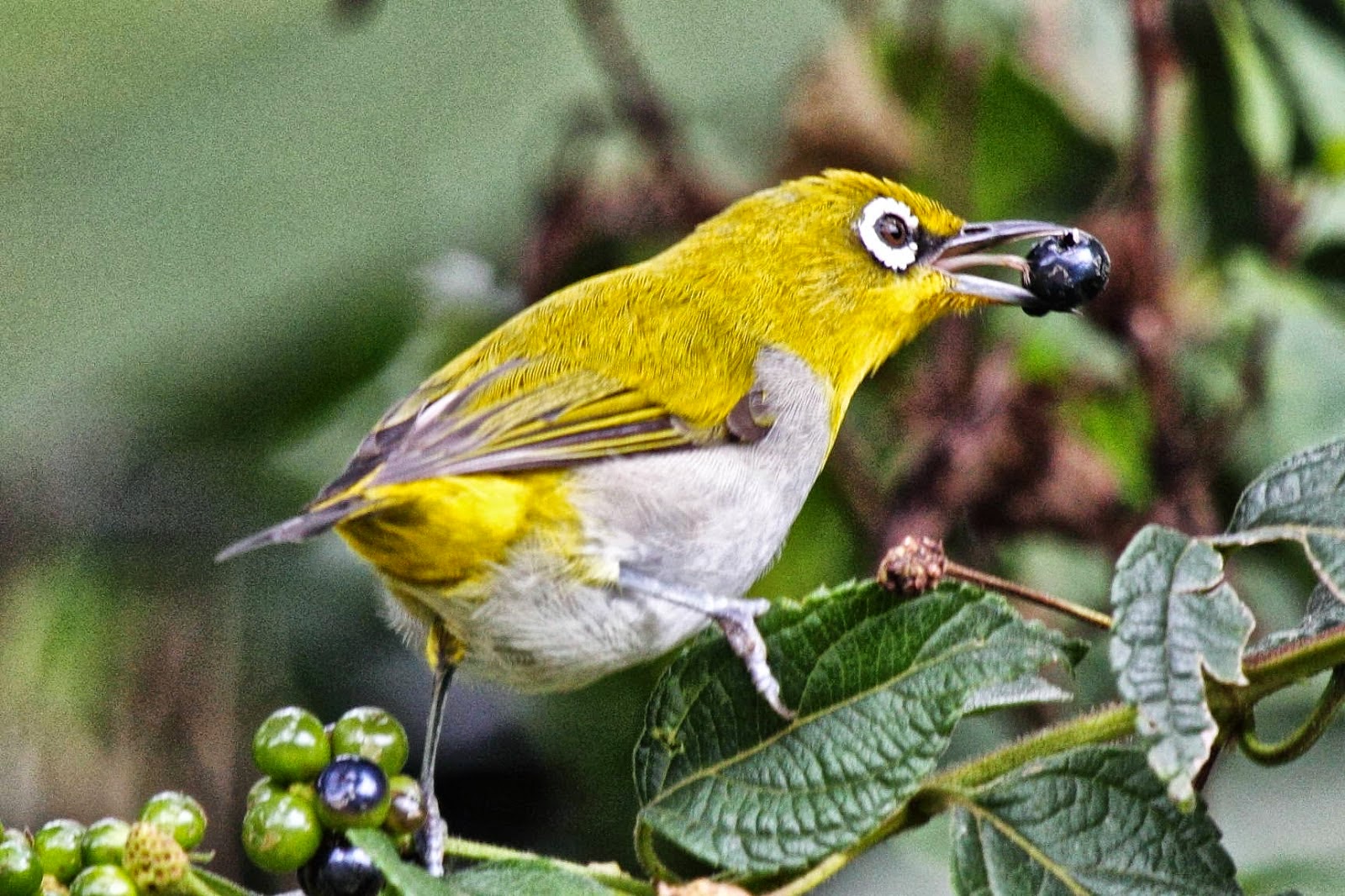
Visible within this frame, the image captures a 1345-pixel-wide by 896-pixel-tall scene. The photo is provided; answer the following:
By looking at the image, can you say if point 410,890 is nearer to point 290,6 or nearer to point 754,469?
point 754,469

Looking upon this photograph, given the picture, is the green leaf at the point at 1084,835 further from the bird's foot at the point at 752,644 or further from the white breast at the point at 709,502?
the white breast at the point at 709,502

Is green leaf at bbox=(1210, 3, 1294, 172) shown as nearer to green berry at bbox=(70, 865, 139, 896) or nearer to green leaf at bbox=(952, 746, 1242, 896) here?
green leaf at bbox=(952, 746, 1242, 896)

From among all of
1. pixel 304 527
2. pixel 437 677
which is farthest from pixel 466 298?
pixel 304 527

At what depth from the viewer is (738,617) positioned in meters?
1.61

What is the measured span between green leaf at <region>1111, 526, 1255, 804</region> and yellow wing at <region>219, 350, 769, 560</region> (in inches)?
31.2

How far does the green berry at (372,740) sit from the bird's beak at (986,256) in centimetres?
99

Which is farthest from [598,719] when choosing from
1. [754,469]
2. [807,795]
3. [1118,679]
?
[1118,679]

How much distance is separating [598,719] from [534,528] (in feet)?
3.32

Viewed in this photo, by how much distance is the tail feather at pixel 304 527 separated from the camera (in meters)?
1.52

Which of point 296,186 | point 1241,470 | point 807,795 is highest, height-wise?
point 296,186

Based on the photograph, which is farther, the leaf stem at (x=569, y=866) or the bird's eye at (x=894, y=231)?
the bird's eye at (x=894, y=231)

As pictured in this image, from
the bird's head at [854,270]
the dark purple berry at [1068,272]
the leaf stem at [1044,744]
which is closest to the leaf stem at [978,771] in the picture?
the leaf stem at [1044,744]

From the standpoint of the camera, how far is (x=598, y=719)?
9.09 ft

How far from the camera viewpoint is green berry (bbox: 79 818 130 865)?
1363mm
